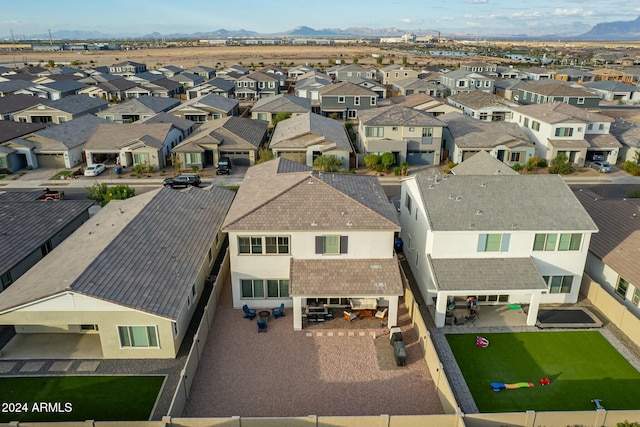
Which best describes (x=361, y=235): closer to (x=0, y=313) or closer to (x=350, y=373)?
(x=350, y=373)

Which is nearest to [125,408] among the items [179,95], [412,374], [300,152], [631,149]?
[412,374]

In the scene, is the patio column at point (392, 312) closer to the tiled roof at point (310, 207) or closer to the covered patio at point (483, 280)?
the covered patio at point (483, 280)

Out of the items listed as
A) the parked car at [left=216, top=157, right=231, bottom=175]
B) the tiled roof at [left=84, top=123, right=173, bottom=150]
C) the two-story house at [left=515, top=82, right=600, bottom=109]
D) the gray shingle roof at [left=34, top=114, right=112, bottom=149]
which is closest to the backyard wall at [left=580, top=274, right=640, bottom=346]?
the parked car at [left=216, top=157, right=231, bottom=175]

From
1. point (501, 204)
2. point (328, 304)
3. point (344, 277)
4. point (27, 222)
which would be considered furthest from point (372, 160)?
point (27, 222)

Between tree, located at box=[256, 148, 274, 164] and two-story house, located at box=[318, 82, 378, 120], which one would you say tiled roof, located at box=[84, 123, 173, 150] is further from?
two-story house, located at box=[318, 82, 378, 120]

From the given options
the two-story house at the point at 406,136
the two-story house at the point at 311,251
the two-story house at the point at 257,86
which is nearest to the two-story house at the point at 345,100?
the two-story house at the point at 257,86

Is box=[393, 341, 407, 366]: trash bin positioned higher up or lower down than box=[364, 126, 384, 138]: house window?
lower down

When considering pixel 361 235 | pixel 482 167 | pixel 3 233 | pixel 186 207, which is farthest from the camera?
pixel 482 167
